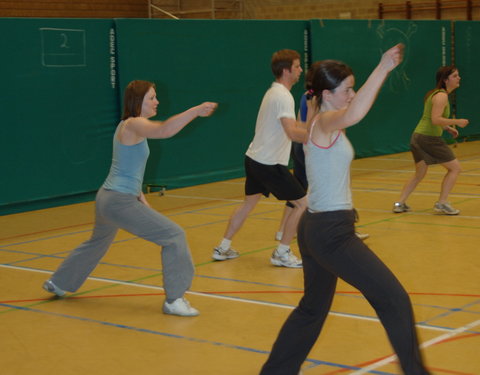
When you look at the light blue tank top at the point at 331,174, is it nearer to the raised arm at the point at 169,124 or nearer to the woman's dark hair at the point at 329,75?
the woman's dark hair at the point at 329,75

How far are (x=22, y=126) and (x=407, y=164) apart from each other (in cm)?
702

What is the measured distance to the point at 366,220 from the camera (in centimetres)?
945

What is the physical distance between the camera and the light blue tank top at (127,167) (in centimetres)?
582

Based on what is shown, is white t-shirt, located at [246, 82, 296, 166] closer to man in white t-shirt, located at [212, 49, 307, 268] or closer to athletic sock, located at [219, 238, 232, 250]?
man in white t-shirt, located at [212, 49, 307, 268]

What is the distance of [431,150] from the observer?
9578 millimetres

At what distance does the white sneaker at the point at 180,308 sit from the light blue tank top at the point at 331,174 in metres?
2.04

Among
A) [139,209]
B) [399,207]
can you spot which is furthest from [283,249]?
[399,207]

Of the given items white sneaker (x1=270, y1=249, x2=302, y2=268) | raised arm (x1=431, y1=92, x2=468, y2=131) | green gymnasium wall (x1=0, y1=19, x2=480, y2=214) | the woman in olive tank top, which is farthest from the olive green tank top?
green gymnasium wall (x1=0, y1=19, x2=480, y2=214)

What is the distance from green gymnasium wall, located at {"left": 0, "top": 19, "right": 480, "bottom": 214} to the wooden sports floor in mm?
1081

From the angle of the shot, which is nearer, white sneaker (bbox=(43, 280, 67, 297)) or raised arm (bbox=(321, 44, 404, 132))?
raised arm (bbox=(321, 44, 404, 132))

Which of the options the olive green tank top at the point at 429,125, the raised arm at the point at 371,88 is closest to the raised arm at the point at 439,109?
the olive green tank top at the point at 429,125

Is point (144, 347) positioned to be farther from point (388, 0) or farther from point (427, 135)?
point (388, 0)

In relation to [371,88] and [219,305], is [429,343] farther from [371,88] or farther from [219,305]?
[371,88]

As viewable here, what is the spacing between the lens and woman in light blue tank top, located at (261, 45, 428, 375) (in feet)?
12.9
